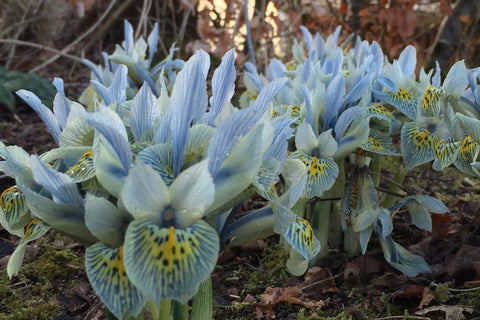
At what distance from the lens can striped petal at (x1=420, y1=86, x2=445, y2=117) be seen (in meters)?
2.19

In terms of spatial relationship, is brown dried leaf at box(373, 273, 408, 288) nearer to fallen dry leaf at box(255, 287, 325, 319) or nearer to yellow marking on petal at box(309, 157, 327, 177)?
fallen dry leaf at box(255, 287, 325, 319)

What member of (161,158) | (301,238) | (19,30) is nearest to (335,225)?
(301,238)

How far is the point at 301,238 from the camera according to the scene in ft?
5.01

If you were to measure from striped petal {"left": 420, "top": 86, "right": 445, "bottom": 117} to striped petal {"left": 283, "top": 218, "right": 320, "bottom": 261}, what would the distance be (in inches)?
34.0

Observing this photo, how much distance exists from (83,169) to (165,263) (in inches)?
13.5

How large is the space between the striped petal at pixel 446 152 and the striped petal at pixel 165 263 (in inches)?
48.0

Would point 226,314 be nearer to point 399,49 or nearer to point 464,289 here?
point 464,289

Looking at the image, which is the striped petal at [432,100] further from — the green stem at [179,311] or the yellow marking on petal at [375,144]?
the green stem at [179,311]

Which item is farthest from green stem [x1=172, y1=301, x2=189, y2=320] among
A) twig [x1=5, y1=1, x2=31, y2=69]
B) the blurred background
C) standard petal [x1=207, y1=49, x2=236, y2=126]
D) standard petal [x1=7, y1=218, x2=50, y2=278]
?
twig [x1=5, y1=1, x2=31, y2=69]

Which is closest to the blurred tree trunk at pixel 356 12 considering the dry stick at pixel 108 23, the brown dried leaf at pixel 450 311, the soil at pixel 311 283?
the dry stick at pixel 108 23

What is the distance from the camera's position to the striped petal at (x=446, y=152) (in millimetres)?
2072

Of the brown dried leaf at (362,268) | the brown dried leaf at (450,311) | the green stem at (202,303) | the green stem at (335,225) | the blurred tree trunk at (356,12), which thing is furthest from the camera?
the blurred tree trunk at (356,12)

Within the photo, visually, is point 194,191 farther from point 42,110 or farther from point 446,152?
point 446,152

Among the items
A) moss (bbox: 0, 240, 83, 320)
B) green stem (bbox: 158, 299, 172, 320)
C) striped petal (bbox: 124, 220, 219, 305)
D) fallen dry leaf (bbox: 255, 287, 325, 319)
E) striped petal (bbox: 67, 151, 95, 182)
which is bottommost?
moss (bbox: 0, 240, 83, 320)
